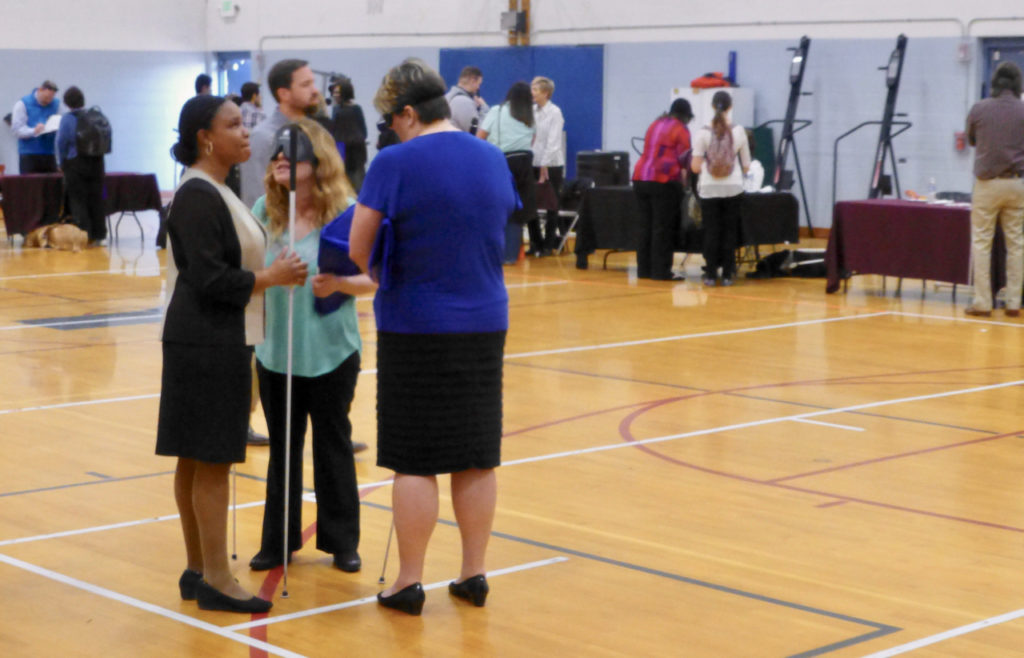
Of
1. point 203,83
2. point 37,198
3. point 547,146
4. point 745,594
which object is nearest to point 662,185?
point 547,146

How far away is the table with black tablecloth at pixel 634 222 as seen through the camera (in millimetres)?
13125

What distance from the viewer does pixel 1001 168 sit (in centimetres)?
1031

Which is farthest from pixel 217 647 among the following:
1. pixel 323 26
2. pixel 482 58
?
pixel 323 26

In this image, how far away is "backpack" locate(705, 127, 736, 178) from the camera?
468 inches

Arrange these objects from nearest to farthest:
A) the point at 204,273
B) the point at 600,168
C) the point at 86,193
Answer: the point at 204,273 < the point at 86,193 < the point at 600,168

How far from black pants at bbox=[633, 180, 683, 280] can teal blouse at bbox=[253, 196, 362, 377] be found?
8.11m

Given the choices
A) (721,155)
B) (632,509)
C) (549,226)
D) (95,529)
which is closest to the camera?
(95,529)

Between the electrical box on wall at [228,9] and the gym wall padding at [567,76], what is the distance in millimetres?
4974

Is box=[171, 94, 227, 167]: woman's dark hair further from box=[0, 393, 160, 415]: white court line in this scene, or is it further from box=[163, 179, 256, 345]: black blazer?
box=[0, 393, 160, 415]: white court line

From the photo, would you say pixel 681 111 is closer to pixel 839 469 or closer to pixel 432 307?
pixel 839 469

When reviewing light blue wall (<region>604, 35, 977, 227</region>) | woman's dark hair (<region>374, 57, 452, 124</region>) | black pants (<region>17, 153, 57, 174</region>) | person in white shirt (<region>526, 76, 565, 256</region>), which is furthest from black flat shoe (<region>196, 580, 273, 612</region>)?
black pants (<region>17, 153, 57, 174</region>)

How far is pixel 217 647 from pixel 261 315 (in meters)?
0.92

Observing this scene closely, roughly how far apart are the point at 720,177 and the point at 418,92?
8129mm

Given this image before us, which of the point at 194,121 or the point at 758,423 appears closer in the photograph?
the point at 194,121
